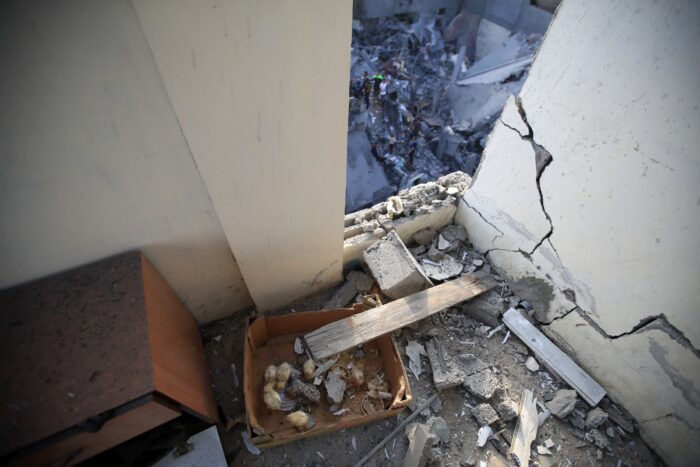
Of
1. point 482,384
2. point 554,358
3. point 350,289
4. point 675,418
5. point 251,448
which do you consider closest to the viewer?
point 675,418

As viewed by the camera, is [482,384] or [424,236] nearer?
[482,384]

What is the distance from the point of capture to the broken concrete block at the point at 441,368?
218 centimetres

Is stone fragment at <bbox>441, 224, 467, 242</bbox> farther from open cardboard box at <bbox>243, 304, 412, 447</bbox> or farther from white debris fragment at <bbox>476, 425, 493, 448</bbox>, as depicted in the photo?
white debris fragment at <bbox>476, 425, 493, 448</bbox>

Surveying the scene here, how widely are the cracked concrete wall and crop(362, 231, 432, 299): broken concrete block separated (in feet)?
2.56

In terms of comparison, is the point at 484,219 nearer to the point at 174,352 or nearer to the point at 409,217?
the point at 409,217

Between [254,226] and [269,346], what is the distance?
37.4 inches

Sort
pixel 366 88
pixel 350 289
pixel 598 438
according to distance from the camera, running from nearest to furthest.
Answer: pixel 598 438 < pixel 350 289 < pixel 366 88

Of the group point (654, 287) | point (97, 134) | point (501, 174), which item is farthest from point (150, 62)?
point (654, 287)

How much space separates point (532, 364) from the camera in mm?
2363

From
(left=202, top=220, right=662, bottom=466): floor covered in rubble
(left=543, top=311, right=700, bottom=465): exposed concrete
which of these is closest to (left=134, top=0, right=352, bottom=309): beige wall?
(left=202, top=220, right=662, bottom=466): floor covered in rubble

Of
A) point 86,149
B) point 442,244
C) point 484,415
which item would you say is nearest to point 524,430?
point 484,415

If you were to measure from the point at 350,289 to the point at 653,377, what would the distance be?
1.88 metres

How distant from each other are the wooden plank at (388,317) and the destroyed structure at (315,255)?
0.8 inches

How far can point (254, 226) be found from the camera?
1818 millimetres
